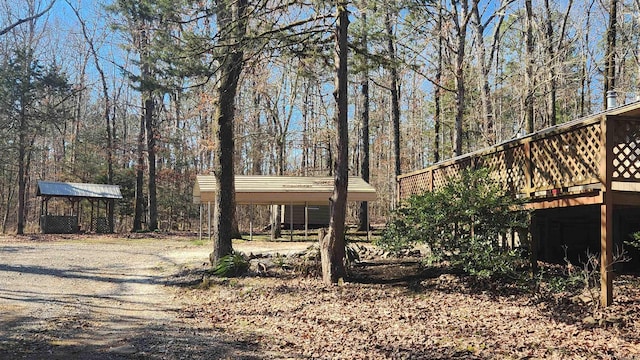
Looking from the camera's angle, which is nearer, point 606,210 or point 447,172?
point 606,210

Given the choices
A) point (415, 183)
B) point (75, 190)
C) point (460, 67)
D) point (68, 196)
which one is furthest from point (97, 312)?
point (75, 190)

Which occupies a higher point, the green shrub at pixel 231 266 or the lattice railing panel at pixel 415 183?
the lattice railing panel at pixel 415 183

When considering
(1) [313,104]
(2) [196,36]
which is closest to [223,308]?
(2) [196,36]

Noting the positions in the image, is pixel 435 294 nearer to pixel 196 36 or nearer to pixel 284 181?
pixel 196 36

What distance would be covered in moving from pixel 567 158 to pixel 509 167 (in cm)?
157

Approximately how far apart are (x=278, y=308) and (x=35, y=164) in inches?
1668

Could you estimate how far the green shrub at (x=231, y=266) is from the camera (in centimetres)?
1075

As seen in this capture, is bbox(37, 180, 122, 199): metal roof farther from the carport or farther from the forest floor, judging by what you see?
the forest floor

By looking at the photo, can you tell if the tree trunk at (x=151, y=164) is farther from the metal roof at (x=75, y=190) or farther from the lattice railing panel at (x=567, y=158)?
the lattice railing panel at (x=567, y=158)

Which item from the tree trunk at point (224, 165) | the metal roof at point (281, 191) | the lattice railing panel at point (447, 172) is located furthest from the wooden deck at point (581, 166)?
the metal roof at point (281, 191)

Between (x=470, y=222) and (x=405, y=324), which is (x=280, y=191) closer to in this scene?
(x=470, y=222)

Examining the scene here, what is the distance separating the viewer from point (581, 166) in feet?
24.0

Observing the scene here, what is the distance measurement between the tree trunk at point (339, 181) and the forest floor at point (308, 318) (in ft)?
1.38

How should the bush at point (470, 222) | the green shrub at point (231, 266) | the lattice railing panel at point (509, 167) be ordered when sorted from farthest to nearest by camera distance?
the green shrub at point (231, 266) < the lattice railing panel at point (509, 167) < the bush at point (470, 222)
